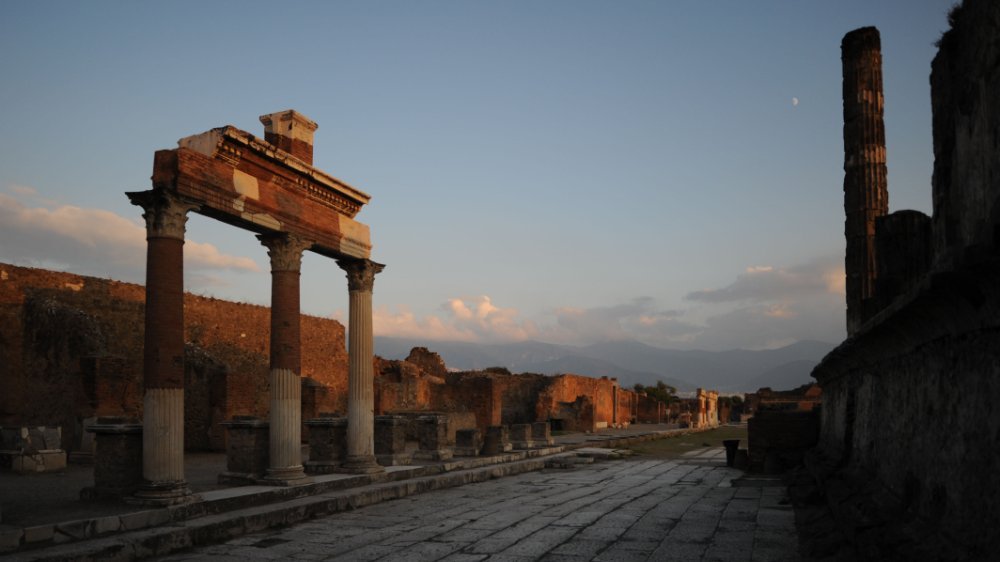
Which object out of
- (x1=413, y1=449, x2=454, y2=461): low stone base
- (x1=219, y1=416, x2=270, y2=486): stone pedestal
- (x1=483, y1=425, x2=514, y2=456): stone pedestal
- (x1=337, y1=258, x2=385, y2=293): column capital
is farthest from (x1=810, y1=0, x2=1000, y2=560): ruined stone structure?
(x1=483, y1=425, x2=514, y2=456): stone pedestal

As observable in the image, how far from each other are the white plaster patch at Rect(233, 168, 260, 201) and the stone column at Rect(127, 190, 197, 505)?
43.8 inches

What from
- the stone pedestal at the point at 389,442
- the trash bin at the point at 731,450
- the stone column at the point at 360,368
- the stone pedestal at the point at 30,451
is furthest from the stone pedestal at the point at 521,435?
the stone pedestal at the point at 30,451

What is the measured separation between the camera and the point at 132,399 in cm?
1552

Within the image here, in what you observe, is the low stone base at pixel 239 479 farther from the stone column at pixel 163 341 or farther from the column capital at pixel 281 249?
the column capital at pixel 281 249

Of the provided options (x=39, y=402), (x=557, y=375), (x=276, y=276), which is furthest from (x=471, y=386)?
(x=276, y=276)

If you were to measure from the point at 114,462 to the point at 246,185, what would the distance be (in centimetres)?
387

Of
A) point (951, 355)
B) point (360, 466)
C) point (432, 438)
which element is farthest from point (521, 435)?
point (951, 355)

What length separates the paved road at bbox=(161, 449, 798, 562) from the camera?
7.11m

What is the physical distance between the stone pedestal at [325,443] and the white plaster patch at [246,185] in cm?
394

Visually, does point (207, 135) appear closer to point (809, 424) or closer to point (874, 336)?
point (874, 336)

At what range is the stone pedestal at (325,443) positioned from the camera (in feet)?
40.7

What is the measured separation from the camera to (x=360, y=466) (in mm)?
12250

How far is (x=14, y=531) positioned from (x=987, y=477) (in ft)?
23.9

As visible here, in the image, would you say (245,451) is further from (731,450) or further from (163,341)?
(731,450)
